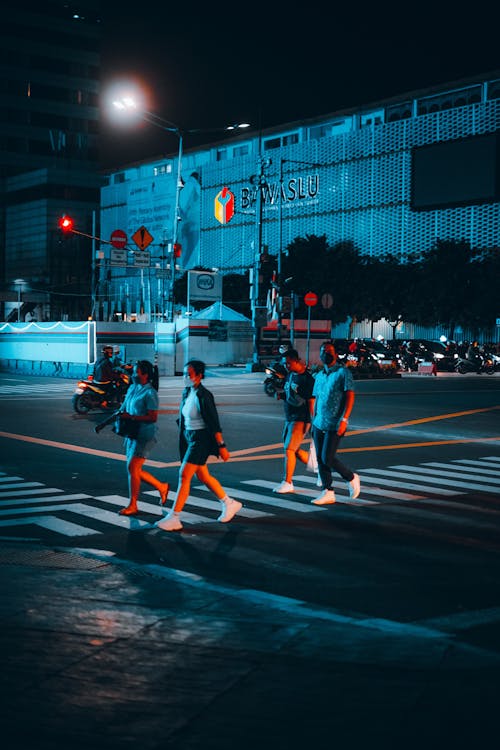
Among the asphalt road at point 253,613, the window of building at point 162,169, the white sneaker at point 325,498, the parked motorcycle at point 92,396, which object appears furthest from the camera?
the window of building at point 162,169

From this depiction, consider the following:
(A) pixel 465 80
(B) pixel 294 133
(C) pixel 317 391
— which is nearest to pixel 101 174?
(B) pixel 294 133

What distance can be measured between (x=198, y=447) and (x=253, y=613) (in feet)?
11.2

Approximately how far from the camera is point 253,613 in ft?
21.0

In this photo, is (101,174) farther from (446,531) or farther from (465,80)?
(446,531)

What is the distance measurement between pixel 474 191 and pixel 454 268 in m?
9.16

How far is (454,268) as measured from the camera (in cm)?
6638

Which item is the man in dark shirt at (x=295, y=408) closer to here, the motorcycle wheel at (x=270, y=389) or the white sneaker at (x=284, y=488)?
the white sneaker at (x=284, y=488)

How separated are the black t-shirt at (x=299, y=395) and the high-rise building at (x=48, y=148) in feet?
330

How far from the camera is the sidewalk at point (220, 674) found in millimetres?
4332

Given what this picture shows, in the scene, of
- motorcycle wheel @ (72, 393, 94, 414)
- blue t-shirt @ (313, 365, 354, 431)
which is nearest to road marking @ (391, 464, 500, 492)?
blue t-shirt @ (313, 365, 354, 431)

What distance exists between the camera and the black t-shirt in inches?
467

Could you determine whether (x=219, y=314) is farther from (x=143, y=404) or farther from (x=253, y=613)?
(x=253, y=613)

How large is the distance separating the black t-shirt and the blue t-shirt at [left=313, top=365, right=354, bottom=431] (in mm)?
582

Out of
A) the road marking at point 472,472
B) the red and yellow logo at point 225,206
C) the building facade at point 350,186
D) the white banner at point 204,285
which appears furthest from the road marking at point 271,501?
the red and yellow logo at point 225,206
